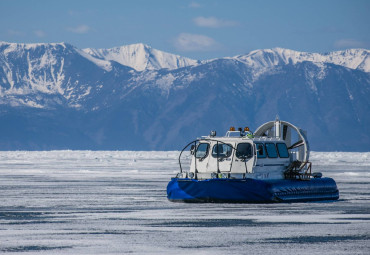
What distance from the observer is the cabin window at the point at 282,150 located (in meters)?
31.0

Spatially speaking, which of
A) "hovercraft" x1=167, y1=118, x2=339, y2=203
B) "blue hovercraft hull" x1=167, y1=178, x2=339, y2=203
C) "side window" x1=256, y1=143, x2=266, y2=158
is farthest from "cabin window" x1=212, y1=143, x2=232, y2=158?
"blue hovercraft hull" x1=167, y1=178, x2=339, y2=203

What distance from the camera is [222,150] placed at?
98.7 ft

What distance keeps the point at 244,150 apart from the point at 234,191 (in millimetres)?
1803

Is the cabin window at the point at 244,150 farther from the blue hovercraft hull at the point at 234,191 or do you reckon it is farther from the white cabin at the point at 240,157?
the blue hovercraft hull at the point at 234,191

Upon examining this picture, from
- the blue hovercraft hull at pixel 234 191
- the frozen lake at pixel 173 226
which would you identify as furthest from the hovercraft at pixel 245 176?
A: the frozen lake at pixel 173 226

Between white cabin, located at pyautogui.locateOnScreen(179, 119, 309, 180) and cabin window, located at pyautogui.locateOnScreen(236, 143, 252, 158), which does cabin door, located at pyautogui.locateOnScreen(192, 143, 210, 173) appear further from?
cabin window, located at pyautogui.locateOnScreen(236, 143, 252, 158)

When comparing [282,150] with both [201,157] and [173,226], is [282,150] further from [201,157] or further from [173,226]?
[173,226]

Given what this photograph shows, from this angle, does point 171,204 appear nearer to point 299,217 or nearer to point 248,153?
point 248,153

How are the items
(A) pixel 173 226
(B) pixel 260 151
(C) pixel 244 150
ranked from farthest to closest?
(B) pixel 260 151 < (C) pixel 244 150 < (A) pixel 173 226

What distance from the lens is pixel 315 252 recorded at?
1702 centimetres

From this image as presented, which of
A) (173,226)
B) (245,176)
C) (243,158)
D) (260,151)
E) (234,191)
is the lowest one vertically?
(173,226)

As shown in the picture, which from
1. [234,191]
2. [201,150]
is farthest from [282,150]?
[234,191]

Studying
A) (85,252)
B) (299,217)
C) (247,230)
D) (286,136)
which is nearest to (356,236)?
(247,230)

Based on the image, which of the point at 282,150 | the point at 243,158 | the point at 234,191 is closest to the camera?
the point at 234,191
